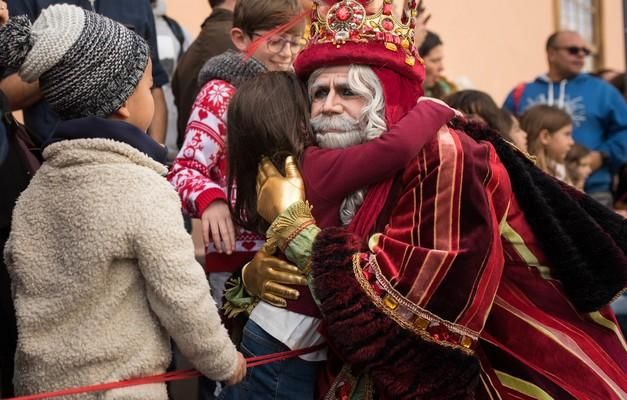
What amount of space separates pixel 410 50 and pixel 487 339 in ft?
2.87

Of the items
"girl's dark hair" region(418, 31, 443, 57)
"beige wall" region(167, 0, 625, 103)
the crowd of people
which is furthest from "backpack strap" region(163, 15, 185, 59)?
"beige wall" region(167, 0, 625, 103)

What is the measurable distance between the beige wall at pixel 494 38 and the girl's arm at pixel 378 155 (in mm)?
6207

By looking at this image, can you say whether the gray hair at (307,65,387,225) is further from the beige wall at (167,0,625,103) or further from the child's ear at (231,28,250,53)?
the beige wall at (167,0,625,103)

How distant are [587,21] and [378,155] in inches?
475

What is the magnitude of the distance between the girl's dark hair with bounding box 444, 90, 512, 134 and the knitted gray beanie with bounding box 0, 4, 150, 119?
83.7 inches

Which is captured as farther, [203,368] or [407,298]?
Answer: [407,298]

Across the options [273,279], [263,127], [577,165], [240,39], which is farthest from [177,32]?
[273,279]

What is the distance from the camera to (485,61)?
34.7 feet

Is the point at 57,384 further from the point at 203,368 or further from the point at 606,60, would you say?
the point at 606,60

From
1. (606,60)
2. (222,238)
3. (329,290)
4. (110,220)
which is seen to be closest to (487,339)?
(329,290)

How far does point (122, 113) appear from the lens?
2791 millimetres

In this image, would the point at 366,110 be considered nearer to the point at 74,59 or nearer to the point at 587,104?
the point at 74,59

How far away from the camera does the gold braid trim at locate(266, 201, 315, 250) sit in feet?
9.87

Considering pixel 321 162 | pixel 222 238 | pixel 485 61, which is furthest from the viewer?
pixel 485 61
